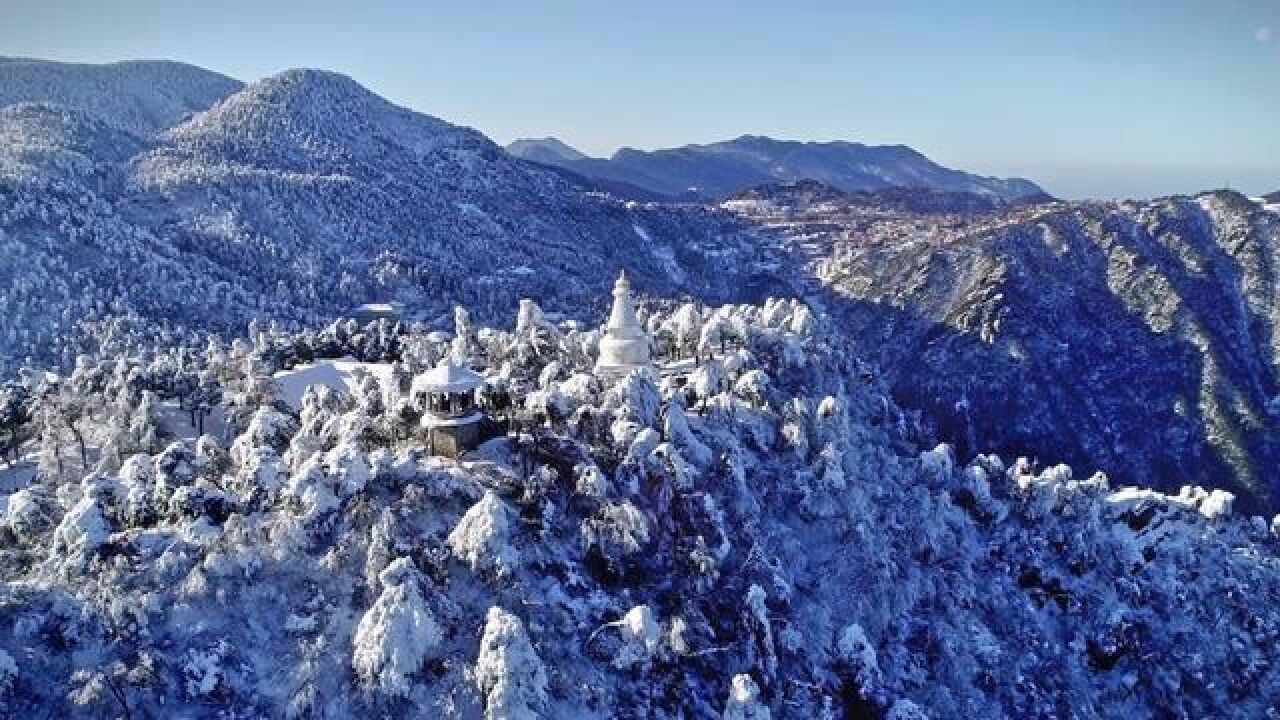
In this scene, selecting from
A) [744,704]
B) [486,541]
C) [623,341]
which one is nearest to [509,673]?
[486,541]

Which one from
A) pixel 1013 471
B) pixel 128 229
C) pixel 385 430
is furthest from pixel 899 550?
pixel 128 229

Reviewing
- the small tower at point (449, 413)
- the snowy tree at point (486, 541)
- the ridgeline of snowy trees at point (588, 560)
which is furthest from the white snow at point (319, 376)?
the snowy tree at point (486, 541)

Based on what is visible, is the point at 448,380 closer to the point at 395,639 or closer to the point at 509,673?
the point at 395,639

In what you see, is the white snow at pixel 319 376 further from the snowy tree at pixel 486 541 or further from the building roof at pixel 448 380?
the snowy tree at pixel 486 541

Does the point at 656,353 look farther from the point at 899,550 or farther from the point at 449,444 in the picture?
the point at 449,444

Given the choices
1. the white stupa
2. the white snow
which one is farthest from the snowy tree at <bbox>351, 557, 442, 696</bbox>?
the white snow

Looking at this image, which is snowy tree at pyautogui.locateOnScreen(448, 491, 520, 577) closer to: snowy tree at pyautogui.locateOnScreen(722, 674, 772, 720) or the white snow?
snowy tree at pyautogui.locateOnScreen(722, 674, 772, 720)
